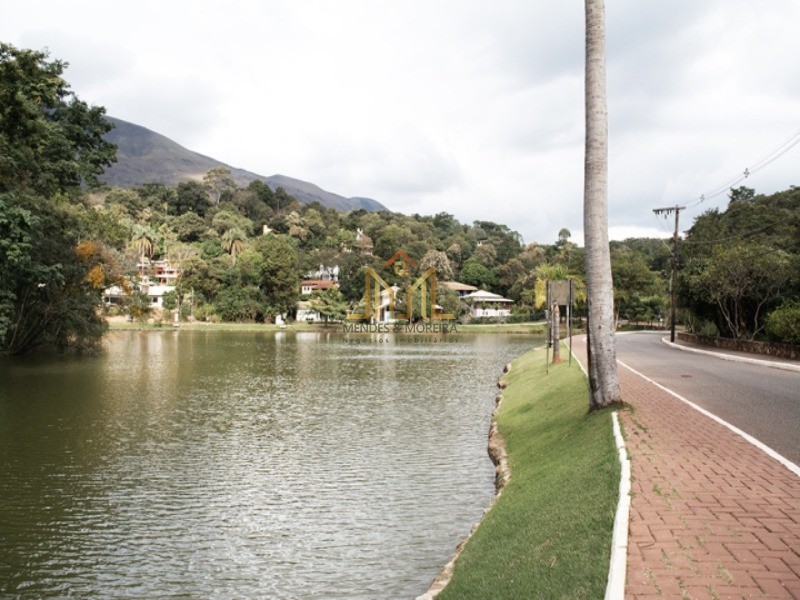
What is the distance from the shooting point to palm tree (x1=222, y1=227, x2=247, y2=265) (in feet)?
362

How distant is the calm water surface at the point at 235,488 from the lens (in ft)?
28.5

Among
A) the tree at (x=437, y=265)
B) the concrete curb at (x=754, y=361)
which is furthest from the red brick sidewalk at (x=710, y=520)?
the tree at (x=437, y=265)

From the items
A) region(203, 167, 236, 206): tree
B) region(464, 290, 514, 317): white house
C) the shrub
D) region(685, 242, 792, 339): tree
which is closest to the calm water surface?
the shrub

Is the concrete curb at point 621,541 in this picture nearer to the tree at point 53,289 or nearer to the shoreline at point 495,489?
the shoreline at point 495,489

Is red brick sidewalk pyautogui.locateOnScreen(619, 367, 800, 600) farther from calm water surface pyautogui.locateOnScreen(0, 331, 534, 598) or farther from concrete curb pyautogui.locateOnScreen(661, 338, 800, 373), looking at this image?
concrete curb pyautogui.locateOnScreen(661, 338, 800, 373)

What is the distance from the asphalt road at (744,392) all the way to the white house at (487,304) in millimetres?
74493

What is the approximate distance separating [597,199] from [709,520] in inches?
289

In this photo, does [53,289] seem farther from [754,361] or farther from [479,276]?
[479,276]

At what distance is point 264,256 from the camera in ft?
330

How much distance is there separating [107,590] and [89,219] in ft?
155

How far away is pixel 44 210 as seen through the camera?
30.0m

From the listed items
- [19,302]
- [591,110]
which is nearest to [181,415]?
[591,110]

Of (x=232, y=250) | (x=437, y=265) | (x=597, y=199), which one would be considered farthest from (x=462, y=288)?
(x=597, y=199)

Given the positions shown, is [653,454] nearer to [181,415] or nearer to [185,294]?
[181,415]
